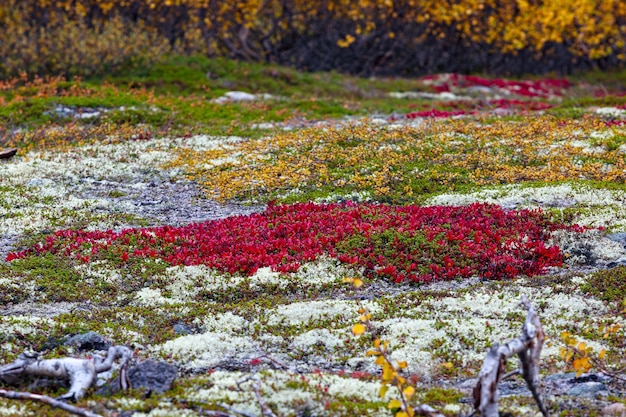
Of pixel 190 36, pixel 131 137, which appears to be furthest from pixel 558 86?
pixel 131 137

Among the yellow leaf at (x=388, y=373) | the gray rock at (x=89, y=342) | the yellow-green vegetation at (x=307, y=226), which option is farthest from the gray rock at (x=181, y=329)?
the yellow leaf at (x=388, y=373)

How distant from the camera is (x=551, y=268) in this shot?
14977mm

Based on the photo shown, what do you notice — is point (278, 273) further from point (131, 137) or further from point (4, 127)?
point (4, 127)

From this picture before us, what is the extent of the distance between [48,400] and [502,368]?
16.9 ft

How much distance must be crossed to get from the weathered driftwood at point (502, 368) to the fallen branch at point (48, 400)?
4228 millimetres

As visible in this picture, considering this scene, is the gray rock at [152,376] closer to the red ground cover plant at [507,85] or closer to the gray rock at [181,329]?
the gray rock at [181,329]

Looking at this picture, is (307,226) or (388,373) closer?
(388,373)

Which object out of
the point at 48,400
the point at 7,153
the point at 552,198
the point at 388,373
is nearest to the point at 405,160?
the point at 552,198

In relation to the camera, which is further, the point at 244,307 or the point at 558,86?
the point at 558,86

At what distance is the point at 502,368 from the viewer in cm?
826

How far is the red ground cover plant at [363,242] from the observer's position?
15.1 m

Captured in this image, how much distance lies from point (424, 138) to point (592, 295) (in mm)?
11261

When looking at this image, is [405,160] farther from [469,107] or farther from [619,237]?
A: [469,107]

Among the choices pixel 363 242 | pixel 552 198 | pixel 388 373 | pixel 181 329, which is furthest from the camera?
pixel 552 198
